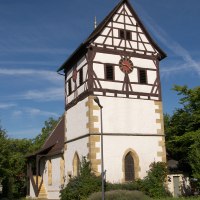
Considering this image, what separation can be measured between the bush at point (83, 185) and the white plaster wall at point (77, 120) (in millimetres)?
2929

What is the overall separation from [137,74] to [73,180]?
9320 mm

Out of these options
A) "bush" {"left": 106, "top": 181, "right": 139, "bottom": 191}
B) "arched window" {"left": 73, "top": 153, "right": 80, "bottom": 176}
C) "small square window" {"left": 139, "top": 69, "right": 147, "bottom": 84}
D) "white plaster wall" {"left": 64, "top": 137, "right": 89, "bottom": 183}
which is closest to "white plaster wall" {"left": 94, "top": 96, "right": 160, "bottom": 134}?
"small square window" {"left": 139, "top": 69, "right": 147, "bottom": 84}

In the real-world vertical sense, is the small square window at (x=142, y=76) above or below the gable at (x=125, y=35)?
below

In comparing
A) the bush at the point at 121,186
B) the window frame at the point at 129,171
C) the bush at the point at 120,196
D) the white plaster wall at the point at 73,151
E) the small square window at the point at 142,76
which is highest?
the small square window at the point at 142,76

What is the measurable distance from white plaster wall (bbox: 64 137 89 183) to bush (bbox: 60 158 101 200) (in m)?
1.47

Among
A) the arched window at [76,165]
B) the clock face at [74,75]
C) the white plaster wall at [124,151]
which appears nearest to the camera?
the white plaster wall at [124,151]

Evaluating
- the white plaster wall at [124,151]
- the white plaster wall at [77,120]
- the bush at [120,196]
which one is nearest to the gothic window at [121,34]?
the white plaster wall at [77,120]

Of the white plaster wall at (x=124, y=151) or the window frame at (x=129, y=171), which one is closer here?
the white plaster wall at (x=124, y=151)

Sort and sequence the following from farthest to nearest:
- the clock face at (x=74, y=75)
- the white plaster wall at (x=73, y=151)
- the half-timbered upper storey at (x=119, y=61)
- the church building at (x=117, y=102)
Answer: the clock face at (x=74, y=75)
the half-timbered upper storey at (x=119, y=61)
the white plaster wall at (x=73, y=151)
the church building at (x=117, y=102)

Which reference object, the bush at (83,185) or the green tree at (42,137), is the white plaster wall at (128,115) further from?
the green tree at (42,137)

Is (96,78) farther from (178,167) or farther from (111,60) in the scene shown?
(178,167)

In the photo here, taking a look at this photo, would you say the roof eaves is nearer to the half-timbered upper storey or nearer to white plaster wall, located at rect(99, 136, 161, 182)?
the half-timbered upper storey

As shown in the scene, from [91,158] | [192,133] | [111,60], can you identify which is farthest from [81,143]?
[192,133]

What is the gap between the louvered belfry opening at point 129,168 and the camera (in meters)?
24.8
